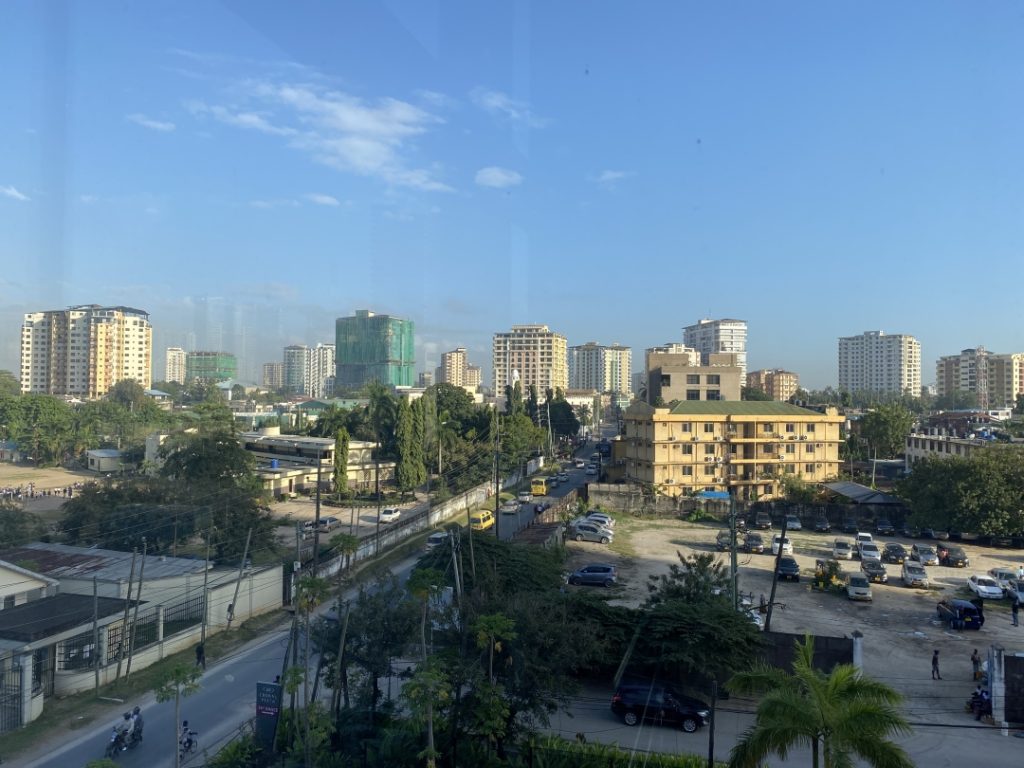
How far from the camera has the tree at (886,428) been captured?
2306 centimetres

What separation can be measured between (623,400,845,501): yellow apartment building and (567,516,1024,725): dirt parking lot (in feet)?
10.3

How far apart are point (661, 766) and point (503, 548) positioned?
369cm

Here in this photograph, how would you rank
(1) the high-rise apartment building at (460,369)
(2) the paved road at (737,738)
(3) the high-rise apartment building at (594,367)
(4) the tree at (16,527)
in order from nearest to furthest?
1. (2) the paved road at (737,738)
2. (4) the tree at (16,527)
3. (1) the high-rise apartment building at (460,369)
4. (3) the high-rise apartment building at (594,367)

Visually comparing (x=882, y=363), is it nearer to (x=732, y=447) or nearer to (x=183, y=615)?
(x=732, y=447)

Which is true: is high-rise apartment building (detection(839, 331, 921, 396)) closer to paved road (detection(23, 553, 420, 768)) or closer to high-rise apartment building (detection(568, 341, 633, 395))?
high-rise apartment building (detection(568, 341, 633, 395))

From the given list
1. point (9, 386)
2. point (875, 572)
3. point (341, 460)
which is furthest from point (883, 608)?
point (9, 386)

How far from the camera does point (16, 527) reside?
10.0 metres

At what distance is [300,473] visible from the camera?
63.1 ft

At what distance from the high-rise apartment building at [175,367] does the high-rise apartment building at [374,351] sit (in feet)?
18.4

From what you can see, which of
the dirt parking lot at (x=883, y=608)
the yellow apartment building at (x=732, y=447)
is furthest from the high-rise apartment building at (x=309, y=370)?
the dirt parking lot at (x=883, y=608)

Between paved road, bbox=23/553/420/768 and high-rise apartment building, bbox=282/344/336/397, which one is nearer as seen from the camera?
paved road, bbox=23/553/420/768

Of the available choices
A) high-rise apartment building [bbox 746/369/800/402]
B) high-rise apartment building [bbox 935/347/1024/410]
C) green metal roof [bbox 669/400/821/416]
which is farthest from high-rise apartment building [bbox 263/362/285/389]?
high-rise apartment building [bbox 935/347/1024/410]

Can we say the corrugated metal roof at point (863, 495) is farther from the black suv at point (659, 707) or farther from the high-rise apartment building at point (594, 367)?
the high-rise apartment building at point (594, 367)

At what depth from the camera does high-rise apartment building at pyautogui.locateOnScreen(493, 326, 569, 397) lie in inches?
1845
